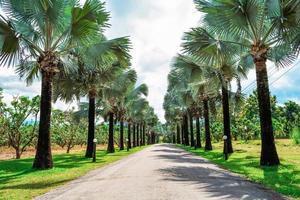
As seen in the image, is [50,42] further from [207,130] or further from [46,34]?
[207,130]

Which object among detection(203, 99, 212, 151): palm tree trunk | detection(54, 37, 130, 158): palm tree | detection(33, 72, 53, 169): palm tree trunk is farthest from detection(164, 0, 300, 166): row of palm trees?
detection(203, 99, 212, 151): palm tree trunk

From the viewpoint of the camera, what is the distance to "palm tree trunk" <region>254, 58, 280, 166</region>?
16.9 meters

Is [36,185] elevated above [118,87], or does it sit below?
below

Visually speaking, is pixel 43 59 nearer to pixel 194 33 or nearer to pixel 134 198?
pixel 194 33

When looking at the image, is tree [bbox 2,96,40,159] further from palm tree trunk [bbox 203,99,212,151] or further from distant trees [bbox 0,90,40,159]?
palm tree trunk [bbox 203,99,212,151]

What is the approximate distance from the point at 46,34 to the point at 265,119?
11.0m

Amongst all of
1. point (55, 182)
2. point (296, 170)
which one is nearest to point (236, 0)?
point (296, 170)

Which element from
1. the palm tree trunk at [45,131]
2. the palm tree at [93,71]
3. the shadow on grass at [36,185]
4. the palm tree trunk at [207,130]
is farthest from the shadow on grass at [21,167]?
the palm tree trunk at [207,130]

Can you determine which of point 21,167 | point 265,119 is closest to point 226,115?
point 265,119

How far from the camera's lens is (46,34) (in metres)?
17.7

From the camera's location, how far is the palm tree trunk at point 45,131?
18.0m

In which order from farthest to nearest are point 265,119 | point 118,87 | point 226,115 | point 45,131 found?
point 118,87 < point 226,115 < point 45,131 < point 265,119

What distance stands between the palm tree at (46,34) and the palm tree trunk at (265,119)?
25.4ft

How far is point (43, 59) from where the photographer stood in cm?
1809
